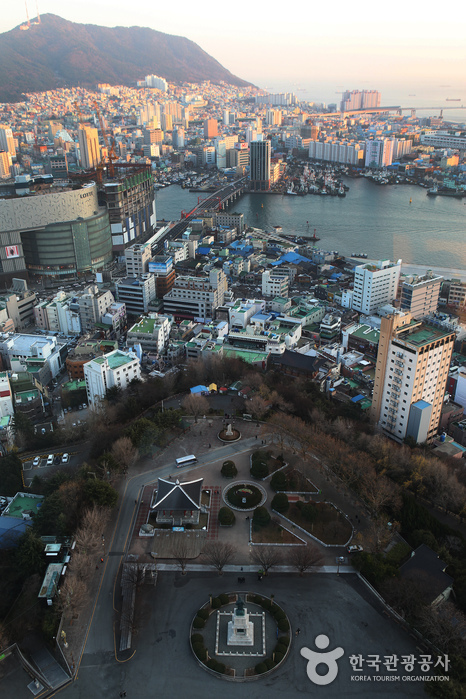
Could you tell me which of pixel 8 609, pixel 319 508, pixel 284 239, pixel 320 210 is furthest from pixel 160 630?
pixel 320 210

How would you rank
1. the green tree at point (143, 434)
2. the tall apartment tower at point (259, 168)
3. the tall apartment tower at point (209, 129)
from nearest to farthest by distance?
1. the green tree at point (143, 434)
2. the tall apartment tower at point (259, 168)
3. the tall apartment tower at point (209, 129)

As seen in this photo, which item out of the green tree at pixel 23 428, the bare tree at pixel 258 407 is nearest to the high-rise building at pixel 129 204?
the green tree at pixel 23 428

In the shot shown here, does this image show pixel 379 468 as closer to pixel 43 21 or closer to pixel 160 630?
pixel 160 630

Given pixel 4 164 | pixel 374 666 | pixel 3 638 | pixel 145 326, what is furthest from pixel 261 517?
pixel 4 164

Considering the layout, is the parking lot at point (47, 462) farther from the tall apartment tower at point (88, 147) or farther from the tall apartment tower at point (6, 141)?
the tall apartment tower at point (6, 141)

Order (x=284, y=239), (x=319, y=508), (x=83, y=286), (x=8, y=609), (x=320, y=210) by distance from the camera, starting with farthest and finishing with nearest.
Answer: (x=320, y=210) < (x=284, y=239) < (x=83, y=286) < (x=319, y=508) < (x=8, y=609)

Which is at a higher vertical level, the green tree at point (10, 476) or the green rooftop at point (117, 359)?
the green rooftop at point (117, 359)

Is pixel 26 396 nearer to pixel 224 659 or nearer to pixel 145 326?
pixel 145 326
